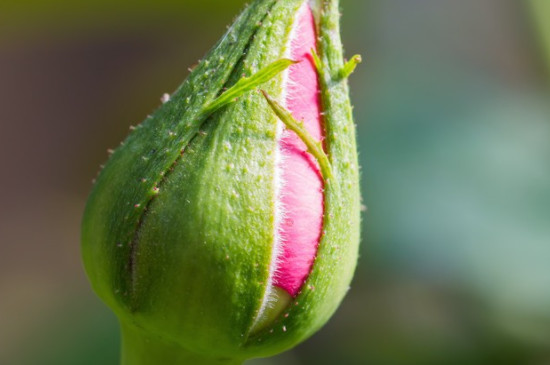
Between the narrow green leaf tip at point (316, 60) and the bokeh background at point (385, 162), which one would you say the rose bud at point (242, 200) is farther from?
the bokeh background at point (385, 162)

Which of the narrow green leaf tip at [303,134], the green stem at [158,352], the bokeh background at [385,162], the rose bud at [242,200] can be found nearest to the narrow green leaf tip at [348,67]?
the rose bud at [242,200]

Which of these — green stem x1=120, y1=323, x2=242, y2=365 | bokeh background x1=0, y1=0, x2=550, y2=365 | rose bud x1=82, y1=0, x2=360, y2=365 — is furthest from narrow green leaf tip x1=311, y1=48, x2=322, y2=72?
bokeh background x1=0, y1=0, x2=550, y2=365

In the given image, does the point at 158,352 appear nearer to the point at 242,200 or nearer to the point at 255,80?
the point at 242,200

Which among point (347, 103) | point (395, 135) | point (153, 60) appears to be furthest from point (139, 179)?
point (153, 60)

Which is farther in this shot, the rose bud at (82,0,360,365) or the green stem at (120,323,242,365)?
the green stem at (120,323,242,365)

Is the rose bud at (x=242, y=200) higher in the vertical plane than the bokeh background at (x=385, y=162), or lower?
lower

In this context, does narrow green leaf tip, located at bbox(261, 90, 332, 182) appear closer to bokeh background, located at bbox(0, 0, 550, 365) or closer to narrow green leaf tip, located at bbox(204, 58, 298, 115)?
narrow green leaf tip, located at bbox(204, 58, 298, 115)
